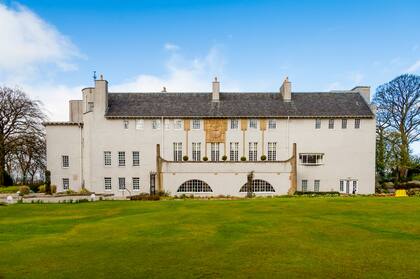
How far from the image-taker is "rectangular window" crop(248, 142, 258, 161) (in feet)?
138

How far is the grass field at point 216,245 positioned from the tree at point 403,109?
34.3 metres

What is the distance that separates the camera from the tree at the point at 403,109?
48.7 metres

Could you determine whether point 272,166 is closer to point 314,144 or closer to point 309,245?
point 314,144

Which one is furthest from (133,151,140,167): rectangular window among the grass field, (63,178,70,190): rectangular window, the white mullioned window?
the grass field

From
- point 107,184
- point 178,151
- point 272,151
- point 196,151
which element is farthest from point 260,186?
point 107,184

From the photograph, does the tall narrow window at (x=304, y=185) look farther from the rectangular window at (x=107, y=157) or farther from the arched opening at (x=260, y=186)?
the rectangular window at (x=107, y=157)

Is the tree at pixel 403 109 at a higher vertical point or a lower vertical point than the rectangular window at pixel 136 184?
higher

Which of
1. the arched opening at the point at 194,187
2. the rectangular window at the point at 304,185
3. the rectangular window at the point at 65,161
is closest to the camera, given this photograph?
the arched opening at the point at 194,187

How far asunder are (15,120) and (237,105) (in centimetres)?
2910

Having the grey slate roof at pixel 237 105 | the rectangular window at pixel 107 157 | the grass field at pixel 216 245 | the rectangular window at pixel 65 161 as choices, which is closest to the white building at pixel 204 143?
the rectangular window at pixel 107 157

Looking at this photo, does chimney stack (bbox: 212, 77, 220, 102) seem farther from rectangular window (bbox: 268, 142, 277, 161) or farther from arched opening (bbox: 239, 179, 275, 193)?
arched opening (bbox: 239, 179, 275, 193)

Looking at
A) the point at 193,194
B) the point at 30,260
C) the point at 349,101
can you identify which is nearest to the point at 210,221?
the point at 30,260

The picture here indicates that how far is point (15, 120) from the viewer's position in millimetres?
44406

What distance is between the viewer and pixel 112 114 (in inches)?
1646
